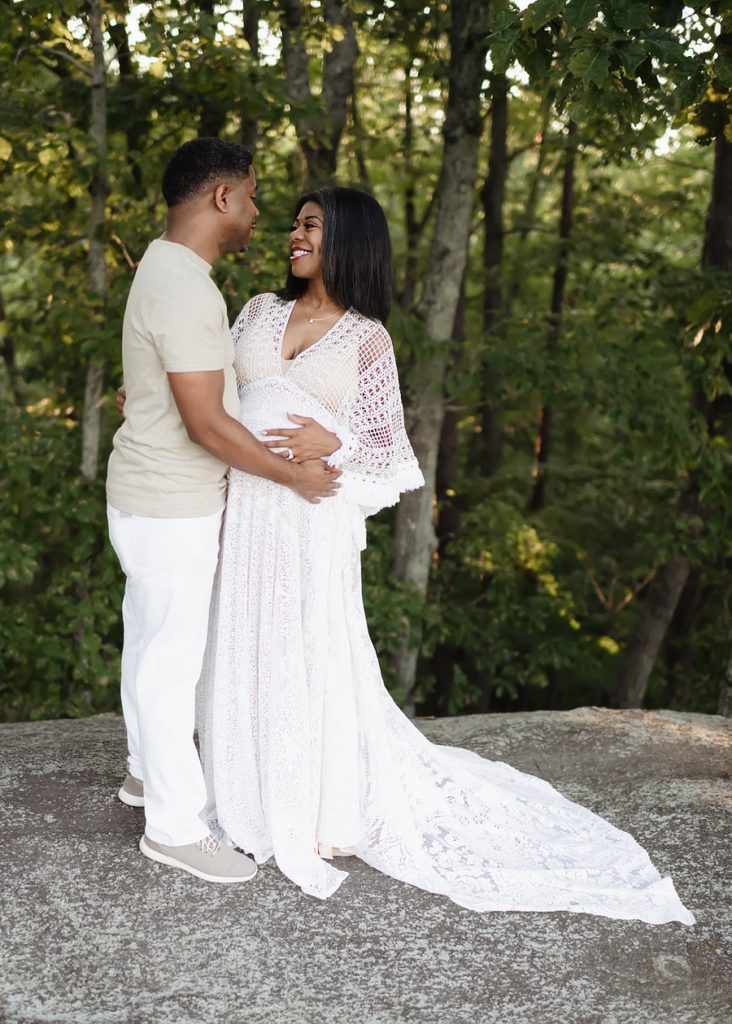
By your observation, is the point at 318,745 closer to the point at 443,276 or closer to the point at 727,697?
the point at 727,697

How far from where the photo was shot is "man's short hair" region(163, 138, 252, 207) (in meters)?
3.01

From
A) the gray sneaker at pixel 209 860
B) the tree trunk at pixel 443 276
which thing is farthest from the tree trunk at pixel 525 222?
the gray sneaker at pixel 209 860

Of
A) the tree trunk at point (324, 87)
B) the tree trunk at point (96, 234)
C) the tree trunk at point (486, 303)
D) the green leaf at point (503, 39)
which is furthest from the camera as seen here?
the tree trunk at point (486, 303)

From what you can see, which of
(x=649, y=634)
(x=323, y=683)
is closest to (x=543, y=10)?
(x=323, y=683)

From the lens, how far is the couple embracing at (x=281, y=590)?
306 cm

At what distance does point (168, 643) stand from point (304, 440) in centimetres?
73

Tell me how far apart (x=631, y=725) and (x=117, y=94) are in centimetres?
453

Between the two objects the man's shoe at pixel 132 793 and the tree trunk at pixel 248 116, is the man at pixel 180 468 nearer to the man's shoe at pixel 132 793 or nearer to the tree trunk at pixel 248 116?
the man's shoe at pixel 132 793

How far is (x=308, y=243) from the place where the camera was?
10.9 feet

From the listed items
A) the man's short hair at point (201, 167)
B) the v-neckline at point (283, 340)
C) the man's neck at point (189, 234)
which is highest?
the man's short hair at point (201, 167)

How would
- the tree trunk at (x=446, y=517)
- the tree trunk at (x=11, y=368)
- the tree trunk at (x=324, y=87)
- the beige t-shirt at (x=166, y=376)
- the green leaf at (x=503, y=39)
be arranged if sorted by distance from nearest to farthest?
the beige t-shirt at (x=166, y=376) → the green leaf at (x=503, y=39) → the tree trunk at (x=324, y=87) → the tree trunk at (x=11, y=368) → the tree trunk at (x=446, y=517)

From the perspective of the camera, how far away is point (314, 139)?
609 cm

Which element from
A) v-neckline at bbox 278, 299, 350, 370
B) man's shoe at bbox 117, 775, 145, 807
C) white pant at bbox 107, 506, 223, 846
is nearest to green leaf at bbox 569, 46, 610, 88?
v-neckline at bbox 278, 299, 350, 370

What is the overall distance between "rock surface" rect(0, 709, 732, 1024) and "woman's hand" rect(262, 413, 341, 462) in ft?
4.32
